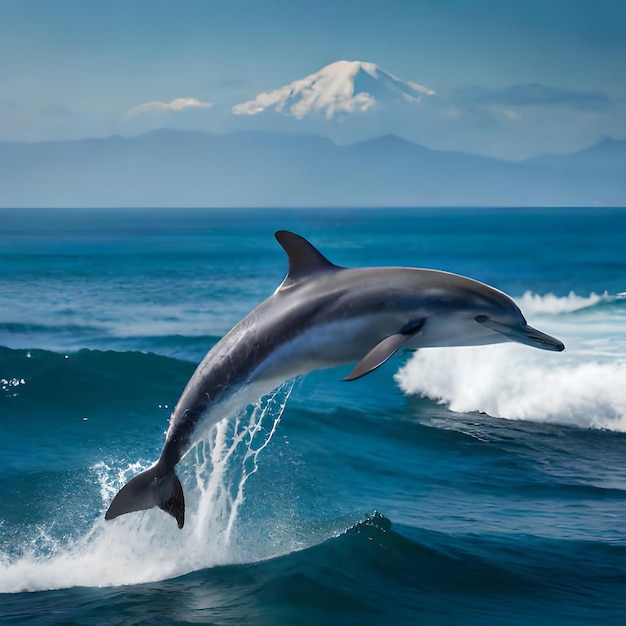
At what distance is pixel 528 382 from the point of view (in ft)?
67.2

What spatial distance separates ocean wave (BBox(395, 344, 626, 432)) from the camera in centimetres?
1873

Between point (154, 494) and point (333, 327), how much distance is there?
2.03m

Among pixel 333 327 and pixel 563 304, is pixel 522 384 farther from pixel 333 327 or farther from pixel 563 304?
pixel 333 327

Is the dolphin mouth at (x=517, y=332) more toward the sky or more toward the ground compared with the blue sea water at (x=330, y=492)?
more toward the sky

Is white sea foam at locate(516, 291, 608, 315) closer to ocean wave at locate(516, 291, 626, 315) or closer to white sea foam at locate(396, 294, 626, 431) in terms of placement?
ocean wave at locate(516, 291, 626, 315)

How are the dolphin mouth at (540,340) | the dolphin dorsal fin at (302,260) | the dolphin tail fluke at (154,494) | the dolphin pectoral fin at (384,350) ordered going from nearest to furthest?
the dolphin pectoral fin at (384,350) < the dolphin mouth at (540,340) < the dolphin dorsal fin at (302,260) < the dolphin tail fluke at (154,494)

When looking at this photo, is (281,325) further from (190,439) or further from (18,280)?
(18,280)

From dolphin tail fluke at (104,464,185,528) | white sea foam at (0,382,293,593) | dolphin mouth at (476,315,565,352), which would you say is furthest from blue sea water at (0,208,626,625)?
dolphin mouth at (476,315,565,352)

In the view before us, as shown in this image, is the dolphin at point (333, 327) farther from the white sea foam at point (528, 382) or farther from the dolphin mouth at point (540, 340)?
the white sea foam at point (528, 382)

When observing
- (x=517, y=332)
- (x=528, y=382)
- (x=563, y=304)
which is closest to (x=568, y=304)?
(x=563, y=304)

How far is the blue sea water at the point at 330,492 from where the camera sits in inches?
366

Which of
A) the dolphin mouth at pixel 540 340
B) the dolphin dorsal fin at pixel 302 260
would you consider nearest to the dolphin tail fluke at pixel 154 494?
the dolphin dorsal fin at pixel 302 260

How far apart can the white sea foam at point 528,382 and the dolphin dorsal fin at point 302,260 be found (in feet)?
40.5

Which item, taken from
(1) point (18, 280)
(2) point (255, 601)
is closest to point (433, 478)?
(2) point (255, 601)
